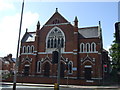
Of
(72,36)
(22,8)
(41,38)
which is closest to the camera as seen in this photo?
(22,8)

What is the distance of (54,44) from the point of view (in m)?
38.8

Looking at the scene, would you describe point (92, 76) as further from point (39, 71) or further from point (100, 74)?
point (39, 71)

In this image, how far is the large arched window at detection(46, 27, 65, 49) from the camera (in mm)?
38281

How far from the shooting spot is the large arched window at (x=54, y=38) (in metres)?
38.3

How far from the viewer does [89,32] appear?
124ft

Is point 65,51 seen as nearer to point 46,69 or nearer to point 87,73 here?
point 46,69

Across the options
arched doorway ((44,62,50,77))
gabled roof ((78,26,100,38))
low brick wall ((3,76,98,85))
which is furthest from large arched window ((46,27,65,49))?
low brick wall ((3,76,98,85))

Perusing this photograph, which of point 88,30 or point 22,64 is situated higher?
point 88,30

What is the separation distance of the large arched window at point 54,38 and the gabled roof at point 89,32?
5114mm

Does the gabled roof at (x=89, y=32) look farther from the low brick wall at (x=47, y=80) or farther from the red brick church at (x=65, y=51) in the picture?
the low brick wall at (x=47, y=80)

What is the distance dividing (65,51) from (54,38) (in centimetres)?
489

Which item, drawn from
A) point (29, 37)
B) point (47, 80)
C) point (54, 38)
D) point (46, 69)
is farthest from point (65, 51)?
point (29, 37)

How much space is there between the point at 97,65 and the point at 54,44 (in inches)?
484

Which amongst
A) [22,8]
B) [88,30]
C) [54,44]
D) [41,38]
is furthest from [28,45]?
[22,8]
